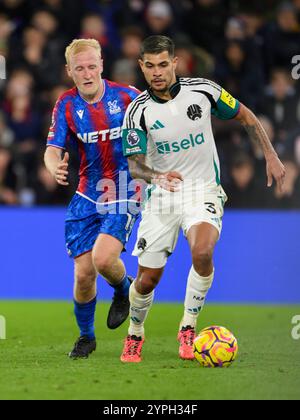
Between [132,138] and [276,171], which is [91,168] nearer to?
[132,138]

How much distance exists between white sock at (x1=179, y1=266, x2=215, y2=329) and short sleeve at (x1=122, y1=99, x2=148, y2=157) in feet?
3.12

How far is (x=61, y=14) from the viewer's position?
44.5 feet

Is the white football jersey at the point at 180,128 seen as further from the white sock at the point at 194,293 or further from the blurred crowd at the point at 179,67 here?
the blurred crowd at the point at 179,67

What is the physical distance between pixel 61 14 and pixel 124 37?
111 cm

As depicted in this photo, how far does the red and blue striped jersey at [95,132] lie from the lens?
7.68 meters

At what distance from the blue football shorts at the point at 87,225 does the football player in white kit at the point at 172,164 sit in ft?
0.68

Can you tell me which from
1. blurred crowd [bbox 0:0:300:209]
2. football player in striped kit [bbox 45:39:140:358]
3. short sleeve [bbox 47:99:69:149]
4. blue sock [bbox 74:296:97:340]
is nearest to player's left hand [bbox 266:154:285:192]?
football player in striped kit [bbox 45:39:140:358]

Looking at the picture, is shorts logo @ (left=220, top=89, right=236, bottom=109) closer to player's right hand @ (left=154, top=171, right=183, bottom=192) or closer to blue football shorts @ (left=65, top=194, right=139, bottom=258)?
player's right hand @ (left=154, top=171, right=183, bottom=192)

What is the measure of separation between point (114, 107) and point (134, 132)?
0.55 metres

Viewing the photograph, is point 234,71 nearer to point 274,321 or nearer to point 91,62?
point 274,321

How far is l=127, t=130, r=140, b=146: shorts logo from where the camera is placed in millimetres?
7258

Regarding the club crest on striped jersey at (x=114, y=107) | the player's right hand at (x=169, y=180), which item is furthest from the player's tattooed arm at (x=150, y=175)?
the club crest on striped jersey at (x=114, y=107)
